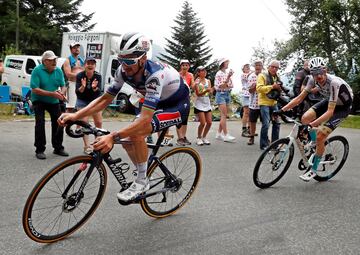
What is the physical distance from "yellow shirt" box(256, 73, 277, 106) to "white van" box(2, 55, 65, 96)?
1078cm

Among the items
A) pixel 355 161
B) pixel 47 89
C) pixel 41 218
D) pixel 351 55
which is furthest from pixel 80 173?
pixel 351 55

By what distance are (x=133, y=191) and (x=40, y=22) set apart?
42397 mm

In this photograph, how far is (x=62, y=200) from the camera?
365cm

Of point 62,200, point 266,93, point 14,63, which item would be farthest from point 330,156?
point 14,63

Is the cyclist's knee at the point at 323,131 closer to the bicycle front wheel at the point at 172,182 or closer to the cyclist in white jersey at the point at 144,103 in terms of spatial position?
the bicycle front wheel at the point at 172,182

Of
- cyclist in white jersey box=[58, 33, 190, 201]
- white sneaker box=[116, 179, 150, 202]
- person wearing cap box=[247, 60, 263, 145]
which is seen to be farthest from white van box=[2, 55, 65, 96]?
white sneaker box=[116, 179, 150, 202]

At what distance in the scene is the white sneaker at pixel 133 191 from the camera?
3.91m

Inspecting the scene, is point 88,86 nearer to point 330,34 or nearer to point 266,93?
point 266,93

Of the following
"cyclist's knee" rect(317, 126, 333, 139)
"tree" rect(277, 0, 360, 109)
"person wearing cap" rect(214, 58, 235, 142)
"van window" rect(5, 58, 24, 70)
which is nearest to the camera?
"cyclist's knee" rect(317, 126, 333, 139)

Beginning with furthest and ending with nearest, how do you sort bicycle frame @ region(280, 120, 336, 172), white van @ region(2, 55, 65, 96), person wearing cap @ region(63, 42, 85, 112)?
white van @ region(2, 55, 65, 96)
person wearing cap @ region(63, 42, 85, 112)
bicycle frame @ region(280, 120, 336, 172)

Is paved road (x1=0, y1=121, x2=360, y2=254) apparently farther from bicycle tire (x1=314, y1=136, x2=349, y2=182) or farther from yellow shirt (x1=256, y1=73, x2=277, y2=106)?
yellow shirt (x1=256, y1=73, x2=277, y2=106)

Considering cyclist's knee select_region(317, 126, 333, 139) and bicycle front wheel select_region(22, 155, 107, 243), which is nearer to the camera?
bicycle front wheel select_region(22, 155, 107, 243)

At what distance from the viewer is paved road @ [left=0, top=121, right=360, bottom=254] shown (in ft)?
12.0

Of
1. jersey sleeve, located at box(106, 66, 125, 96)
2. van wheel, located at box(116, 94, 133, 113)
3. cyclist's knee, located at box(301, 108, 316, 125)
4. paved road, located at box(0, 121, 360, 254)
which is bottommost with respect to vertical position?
van wheel, located at box(116, 94, 133, 113)
